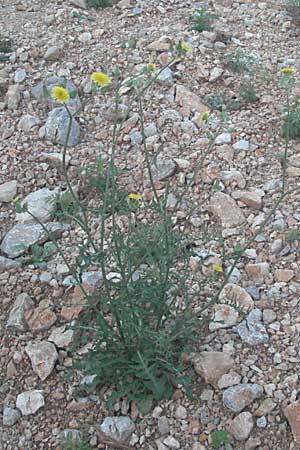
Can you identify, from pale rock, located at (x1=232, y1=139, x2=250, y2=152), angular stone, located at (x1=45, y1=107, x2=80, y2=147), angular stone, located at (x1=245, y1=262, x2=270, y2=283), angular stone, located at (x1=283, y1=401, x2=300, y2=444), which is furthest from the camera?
angular stone, located at (x1=45, y1=107, x2=80, y2=147)

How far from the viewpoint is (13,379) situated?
266cm

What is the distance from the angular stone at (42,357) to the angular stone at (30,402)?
8cm

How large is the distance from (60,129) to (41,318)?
1.23 m

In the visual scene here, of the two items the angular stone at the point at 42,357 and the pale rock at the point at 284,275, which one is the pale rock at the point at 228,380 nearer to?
the pale rock at the point at 284,275

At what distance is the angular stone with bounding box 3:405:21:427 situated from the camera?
253 cm

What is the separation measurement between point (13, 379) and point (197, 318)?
73 cm

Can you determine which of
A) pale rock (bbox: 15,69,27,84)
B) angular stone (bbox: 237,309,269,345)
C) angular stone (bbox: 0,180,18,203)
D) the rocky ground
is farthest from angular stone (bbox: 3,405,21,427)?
pale rock (bbox: 15,69,27,84)

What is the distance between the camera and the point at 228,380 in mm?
2525

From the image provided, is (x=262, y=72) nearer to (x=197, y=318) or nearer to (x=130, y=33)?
(x=130, y=33)

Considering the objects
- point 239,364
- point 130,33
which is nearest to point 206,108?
point 130,33

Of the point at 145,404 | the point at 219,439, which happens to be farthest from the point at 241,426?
the point at 145,404

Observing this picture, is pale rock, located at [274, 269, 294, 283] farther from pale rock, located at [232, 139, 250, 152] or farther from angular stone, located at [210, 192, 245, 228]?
pale rock, located at [232, 139, 250, 152]

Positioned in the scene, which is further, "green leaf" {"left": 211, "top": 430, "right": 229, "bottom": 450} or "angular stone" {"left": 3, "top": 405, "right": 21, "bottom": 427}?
"angular stone" {"left": 3, "top": 405, "right": 21, "bottom": 427}

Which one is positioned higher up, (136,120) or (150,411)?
(136,120)
